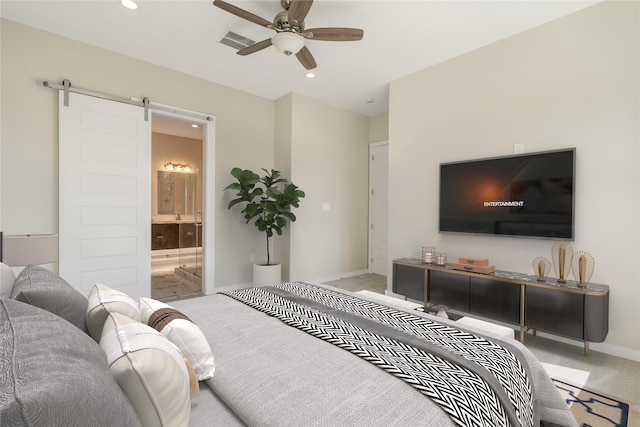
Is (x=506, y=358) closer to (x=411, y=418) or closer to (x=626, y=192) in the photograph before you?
(x=411, y=418)

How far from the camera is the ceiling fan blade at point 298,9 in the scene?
7.28 ft

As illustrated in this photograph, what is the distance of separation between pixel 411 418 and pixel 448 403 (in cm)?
14

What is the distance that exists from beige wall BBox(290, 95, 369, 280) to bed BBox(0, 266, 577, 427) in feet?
10.1

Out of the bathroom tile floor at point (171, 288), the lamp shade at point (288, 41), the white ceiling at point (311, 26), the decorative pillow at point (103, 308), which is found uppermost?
the white ceiling at point (311, 26)

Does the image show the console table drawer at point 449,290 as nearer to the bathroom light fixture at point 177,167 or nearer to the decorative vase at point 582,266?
the decorative vase at point 582,266

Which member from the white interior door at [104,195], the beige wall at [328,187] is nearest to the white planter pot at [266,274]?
the beige wall at [328,187]

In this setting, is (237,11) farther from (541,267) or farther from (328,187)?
(541,267)

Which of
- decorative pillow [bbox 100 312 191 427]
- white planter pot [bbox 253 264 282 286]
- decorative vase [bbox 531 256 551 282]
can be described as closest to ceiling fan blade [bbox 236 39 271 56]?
decorative pillow [bbox 100 312 191 427]

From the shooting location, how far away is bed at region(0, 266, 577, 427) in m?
0.93

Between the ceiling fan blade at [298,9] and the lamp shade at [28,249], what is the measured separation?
235cm

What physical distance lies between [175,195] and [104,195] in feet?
13.8

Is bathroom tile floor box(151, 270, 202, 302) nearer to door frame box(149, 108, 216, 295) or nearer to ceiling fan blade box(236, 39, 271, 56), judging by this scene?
door frame box(149, 108, 216, 295)

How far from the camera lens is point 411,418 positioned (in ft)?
2.97

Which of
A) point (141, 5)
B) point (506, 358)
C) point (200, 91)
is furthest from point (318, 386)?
point (200, 91)
